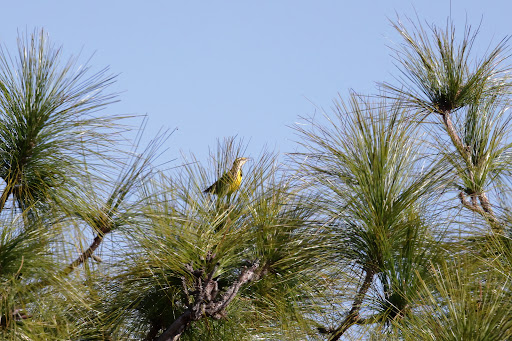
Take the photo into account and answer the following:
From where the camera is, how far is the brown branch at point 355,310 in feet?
6.84

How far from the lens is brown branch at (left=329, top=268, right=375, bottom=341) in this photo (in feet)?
6.84

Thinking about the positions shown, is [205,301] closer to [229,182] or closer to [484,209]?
[229,182]

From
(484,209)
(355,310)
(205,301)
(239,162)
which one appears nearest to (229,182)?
(239,162)

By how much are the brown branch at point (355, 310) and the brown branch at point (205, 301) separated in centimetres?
24

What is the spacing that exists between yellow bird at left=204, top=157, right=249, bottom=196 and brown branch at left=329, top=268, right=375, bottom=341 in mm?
471

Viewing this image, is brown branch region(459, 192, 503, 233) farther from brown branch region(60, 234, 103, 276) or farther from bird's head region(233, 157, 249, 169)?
brown branch region(60, 234, 103, 276)

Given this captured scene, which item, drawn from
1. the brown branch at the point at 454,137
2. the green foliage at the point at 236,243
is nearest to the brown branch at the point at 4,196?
the green foliage at the point at 236,243

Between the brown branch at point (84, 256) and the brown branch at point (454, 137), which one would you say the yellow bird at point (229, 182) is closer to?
the brown branch at point (84, 256)

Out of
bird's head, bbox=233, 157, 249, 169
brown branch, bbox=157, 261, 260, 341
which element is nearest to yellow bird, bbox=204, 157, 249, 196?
bird's head, bbox=233, 157, 249, 169

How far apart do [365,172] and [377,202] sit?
0.07m

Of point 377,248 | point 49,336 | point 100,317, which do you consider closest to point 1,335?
point 49,336

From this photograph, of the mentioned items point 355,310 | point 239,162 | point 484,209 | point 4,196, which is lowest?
point 355,310

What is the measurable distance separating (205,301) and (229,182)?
17.4 inches

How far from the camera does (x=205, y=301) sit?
211cm
